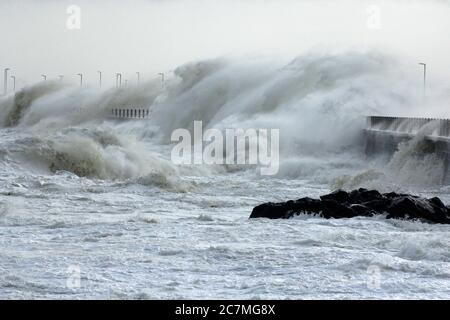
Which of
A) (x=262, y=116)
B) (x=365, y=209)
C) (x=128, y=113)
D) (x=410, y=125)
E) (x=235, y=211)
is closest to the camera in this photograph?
(x=365, y=209)

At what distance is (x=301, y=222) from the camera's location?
18.0m

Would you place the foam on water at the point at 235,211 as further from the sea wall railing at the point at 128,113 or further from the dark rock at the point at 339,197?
the sea wall railing at the point at 128,113

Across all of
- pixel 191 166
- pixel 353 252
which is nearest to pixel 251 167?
pixel 191 166

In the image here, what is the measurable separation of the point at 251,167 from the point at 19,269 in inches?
942

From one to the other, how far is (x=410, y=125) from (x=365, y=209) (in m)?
17.6

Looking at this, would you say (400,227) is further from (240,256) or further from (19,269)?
(19,269)

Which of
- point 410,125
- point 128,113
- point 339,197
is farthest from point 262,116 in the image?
point 128,113

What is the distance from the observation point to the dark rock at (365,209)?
60.3ft

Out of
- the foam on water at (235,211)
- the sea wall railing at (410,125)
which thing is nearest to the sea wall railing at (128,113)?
the foam on water at (235,211)

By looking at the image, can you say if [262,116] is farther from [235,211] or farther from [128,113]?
[128,113]

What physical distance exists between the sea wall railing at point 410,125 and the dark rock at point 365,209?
12819 millimetres

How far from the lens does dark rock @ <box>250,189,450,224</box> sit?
60.3 ft

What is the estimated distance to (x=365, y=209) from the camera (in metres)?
19.2

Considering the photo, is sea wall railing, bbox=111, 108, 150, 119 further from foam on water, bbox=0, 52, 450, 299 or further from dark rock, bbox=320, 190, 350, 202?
dark rock, bbox=320, 190, 350, 202
